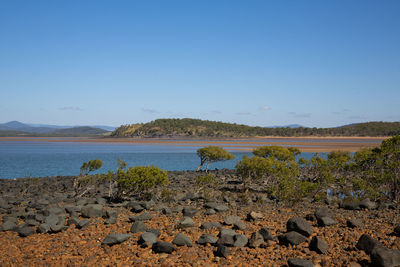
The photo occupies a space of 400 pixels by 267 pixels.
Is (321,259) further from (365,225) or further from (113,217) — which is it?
(113,217)

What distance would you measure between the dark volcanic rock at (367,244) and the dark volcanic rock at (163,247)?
4.59m

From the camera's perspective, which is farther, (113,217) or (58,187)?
(58,187)

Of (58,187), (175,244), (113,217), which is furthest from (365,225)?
(58,187)

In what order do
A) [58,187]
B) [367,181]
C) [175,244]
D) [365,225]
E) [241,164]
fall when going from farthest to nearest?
1. [58,187]
2. [241,164]
3. [367,181]
4. [365,225]
5. [175,244]

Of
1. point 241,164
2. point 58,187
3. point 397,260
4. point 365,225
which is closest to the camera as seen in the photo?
point 397,260

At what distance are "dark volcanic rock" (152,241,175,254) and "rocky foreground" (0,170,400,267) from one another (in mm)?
25

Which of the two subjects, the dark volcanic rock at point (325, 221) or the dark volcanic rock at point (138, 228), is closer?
the dark volcanic rock at point (325, 221)

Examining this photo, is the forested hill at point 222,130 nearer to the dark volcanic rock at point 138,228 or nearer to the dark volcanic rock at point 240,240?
the dark volcanic rock at point 240,240

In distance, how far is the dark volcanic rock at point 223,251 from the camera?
8.19 meters

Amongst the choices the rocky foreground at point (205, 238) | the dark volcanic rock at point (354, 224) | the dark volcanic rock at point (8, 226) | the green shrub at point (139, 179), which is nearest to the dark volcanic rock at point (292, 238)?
the rocky foreground at point (205, 238)

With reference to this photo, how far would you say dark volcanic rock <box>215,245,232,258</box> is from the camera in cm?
819

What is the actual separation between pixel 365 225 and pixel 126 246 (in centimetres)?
698

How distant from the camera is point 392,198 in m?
16.1

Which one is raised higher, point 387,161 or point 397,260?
point 387,161
